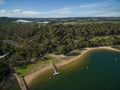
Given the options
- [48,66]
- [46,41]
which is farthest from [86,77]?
[46,41]

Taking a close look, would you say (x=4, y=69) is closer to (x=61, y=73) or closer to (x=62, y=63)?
(x=61, y=73)

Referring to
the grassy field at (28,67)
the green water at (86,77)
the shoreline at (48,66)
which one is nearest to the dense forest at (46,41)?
the grassy field at (28,67)

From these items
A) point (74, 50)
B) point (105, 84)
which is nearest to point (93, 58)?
point (74, 50)

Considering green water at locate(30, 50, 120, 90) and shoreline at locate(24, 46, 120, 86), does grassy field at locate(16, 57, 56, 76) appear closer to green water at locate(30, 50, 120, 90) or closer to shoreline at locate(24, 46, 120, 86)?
shoreline at locate(24, 46, 120, 86)

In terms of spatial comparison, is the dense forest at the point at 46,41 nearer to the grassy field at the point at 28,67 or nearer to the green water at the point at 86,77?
the grassy field at the point at 28,67

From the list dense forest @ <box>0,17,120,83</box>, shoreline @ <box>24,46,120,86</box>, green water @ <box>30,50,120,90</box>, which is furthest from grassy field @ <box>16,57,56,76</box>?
green water @ <box>30,50,120,90</box>

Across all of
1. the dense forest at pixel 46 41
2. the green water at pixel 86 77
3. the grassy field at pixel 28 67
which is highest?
the dense forest at pixel 46 41
